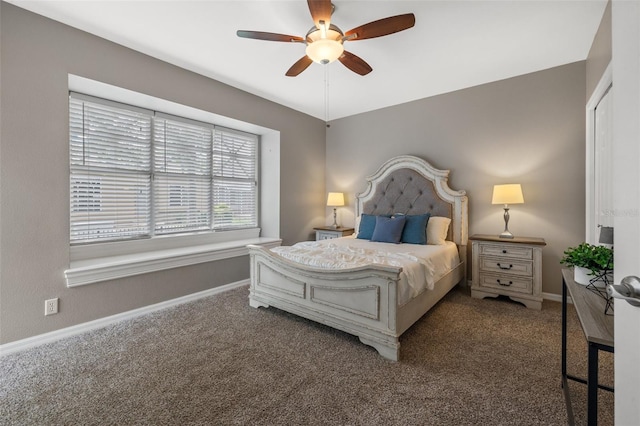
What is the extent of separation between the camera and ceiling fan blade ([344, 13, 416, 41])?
6.15 feet

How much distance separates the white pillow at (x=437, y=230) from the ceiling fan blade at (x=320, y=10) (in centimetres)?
254

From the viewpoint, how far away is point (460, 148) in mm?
3734

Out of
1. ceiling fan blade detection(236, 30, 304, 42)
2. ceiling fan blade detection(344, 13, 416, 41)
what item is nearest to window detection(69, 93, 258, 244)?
ceiling fan blade detection(236, 30, 304, 42)

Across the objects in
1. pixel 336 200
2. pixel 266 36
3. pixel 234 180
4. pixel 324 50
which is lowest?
pixel 336 200

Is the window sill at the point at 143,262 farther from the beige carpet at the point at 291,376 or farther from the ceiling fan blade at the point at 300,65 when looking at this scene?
the ceiling fan blade at the point at 300,65

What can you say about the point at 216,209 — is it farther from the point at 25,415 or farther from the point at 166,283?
the point at 25,415

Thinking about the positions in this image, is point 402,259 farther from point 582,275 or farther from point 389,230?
point 582,275

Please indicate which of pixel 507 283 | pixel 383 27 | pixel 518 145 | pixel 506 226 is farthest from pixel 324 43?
pixel 507 283

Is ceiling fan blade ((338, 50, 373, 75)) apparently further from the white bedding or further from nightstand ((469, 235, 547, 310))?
nightstand ((469, 235, 547, 310))

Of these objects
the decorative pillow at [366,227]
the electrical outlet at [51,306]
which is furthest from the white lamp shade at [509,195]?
the electrical outlet at [51,306]

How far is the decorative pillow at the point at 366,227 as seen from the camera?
3827 millimetres

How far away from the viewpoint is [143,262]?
9.25 feet

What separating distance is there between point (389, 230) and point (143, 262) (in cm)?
277

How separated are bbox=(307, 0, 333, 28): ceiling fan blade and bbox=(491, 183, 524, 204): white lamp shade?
255 cm
